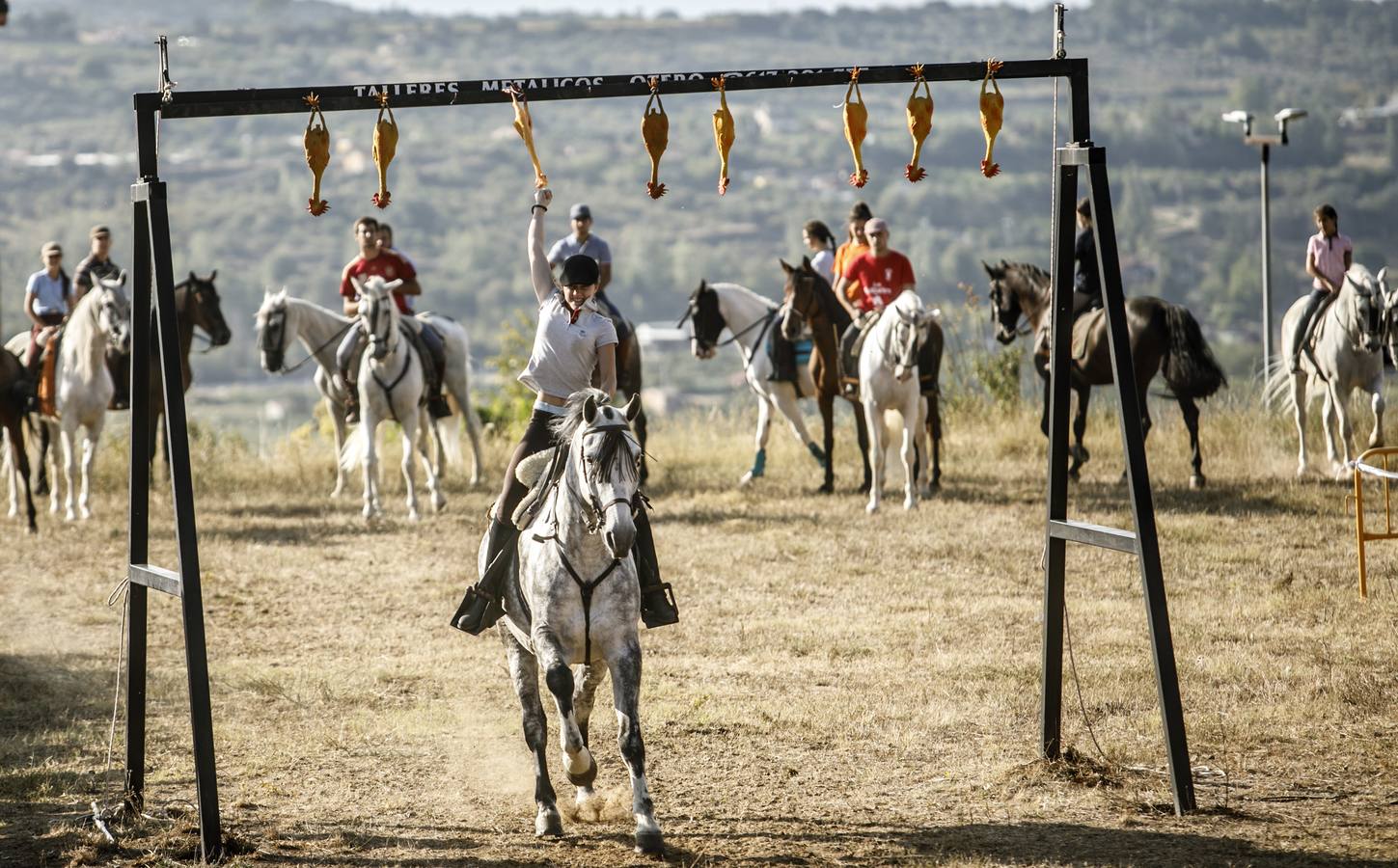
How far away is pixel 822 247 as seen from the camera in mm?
16047

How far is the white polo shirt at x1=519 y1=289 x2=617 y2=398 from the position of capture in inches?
241

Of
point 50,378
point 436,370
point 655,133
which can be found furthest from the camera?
point 436,370

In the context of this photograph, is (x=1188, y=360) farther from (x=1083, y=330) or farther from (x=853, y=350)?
(x=853, y=350)

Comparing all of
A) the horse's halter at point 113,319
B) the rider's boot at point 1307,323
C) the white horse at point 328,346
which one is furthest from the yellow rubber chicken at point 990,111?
the horse's halter at point 113,319

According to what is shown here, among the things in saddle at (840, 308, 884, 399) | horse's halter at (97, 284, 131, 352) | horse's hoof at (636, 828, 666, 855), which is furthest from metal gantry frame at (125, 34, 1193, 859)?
horse's halter at (97, 284, 131, 352)

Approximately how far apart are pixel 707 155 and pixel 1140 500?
113 m

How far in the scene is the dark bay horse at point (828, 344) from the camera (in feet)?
47.6

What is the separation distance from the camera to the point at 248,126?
459ft

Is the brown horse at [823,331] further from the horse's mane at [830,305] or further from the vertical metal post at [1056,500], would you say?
the vertical metal post at [1056,500]

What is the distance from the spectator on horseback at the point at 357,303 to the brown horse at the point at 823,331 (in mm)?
3719

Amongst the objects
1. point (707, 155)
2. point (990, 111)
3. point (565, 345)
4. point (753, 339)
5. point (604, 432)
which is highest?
point (707, 155)

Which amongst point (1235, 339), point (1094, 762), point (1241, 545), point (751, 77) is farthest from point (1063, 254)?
point (1235, 339)

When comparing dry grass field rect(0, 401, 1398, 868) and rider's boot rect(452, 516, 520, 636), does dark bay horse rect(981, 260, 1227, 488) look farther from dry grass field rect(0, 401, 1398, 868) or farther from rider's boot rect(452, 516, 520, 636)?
rider's boot rect(452, 516, 520, 636)

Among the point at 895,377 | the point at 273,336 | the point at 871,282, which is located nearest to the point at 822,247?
the point at 871,282
